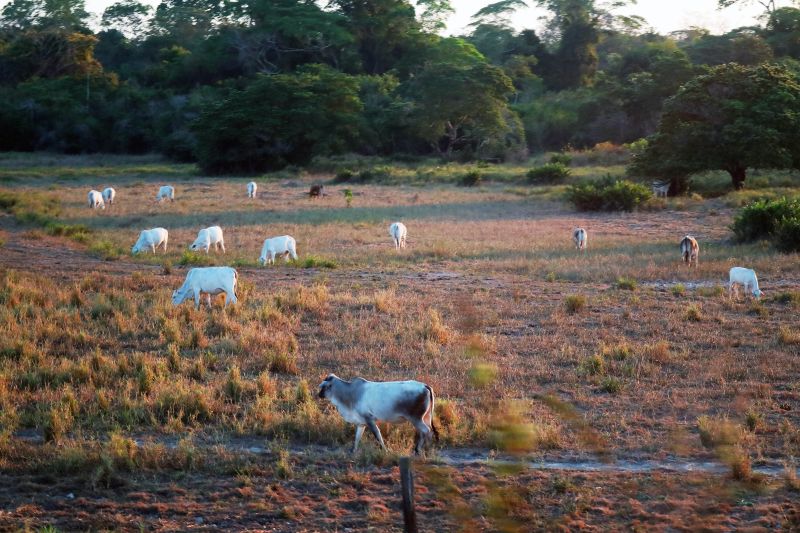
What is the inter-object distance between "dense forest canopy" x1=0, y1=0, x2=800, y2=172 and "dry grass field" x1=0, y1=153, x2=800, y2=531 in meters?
31.3

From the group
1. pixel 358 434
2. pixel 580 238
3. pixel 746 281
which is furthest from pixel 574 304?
pixel 580 238

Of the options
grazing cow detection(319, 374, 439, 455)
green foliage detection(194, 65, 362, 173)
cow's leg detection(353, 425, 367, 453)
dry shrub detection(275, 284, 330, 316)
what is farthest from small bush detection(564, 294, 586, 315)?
green foliage detection(194, 65, 362, 173)

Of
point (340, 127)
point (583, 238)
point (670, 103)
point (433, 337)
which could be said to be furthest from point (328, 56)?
point (433, 337)

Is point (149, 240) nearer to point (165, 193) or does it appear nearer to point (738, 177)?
point (165, 193)

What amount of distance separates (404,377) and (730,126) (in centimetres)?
2467

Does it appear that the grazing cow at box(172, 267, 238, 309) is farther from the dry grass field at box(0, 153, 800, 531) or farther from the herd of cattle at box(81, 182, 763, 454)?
the dry grass field at box(0, 153, 800, 531)

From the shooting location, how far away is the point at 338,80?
52625mm

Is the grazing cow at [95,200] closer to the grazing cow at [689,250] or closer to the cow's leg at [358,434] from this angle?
the grazing cow at [689,250]

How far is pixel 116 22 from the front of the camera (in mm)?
88750

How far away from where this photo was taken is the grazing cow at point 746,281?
14047 mm

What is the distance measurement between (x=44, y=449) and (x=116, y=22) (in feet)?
296

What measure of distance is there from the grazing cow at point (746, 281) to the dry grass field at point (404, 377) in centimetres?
32

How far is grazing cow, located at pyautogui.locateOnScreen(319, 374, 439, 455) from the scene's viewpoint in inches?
280

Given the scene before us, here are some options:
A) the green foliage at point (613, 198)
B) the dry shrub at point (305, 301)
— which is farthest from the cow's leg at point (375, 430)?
the green foliage at point (613, 198)
